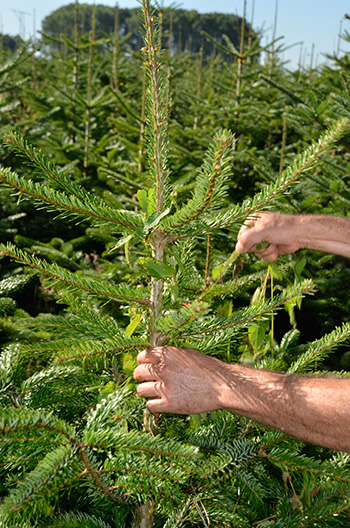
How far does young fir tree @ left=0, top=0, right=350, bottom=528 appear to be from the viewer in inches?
35.6

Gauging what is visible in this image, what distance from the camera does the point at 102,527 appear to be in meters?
1.08

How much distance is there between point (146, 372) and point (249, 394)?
0.25 m

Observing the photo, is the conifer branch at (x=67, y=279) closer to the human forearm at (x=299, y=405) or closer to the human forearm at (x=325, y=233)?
the human forearm at (x=299, y=405)

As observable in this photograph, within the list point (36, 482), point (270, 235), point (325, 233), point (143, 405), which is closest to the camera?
point (36, 482)

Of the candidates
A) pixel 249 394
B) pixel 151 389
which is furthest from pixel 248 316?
pixel 151 389

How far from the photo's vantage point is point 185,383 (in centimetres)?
102

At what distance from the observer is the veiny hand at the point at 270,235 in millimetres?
1342

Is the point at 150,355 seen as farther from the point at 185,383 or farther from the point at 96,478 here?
the point at 96,478

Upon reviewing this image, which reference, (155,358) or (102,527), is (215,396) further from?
(102,527)

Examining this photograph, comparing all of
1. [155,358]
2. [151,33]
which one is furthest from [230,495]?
[151,33]

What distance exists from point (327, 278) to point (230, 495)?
5.96 feet

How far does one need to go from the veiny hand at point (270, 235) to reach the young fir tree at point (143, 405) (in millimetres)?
143

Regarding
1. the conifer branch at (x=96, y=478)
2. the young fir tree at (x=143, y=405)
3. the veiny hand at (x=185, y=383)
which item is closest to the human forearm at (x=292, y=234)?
the young fir tree at (x=143, y=405)

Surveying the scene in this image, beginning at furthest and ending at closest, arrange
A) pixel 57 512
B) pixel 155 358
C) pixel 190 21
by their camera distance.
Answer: pixel 190 21, pixel 57 512, pixel 155 358
